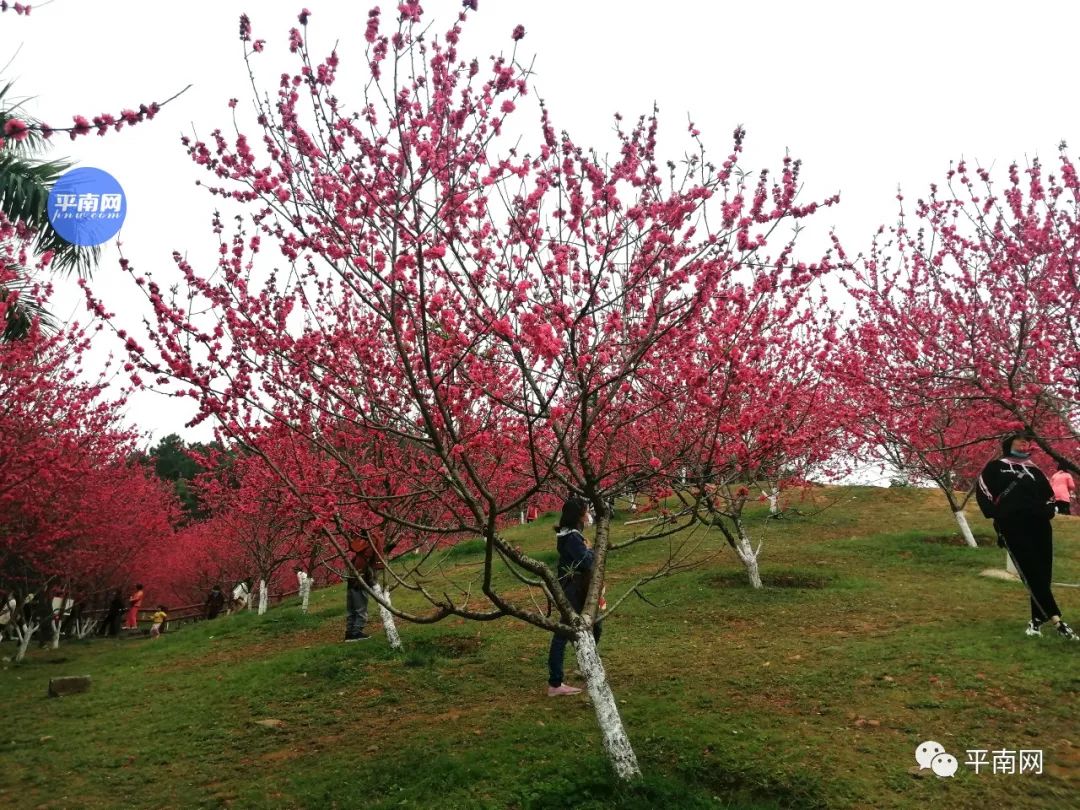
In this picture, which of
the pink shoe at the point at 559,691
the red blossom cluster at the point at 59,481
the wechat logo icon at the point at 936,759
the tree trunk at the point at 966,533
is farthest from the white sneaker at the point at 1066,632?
the red blossom cluster at the point at 59,481

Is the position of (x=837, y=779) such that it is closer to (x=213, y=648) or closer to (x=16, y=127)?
(x=16, y=127)

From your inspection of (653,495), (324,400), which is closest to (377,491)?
(324,400)

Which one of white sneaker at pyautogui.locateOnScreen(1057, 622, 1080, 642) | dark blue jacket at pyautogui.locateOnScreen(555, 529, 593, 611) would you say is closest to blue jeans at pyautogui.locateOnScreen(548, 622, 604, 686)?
dark blue jacket at pyautogui.locateOnScreen(555, 529, 593, 611)

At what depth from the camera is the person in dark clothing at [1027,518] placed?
280 inches

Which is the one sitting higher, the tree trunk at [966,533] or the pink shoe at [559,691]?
the tree trunk at [966,533]

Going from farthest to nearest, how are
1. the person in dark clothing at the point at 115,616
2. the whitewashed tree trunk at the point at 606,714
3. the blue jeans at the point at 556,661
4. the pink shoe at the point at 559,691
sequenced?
the person in dark clothing at the point at 115,616 < the pink shoe at the point at 559,691 < the blue jeans at the point at 556,661 < the whitewashed tree trunk at the point at 606,714

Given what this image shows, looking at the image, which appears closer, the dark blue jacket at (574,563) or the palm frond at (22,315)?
the dark blue jacket at (574,563)

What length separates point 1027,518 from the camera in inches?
281

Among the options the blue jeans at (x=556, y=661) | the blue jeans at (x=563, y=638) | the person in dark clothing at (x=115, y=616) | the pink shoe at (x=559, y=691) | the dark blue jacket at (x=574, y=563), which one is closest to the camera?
the dark blue jacket at (x=574, y=563)

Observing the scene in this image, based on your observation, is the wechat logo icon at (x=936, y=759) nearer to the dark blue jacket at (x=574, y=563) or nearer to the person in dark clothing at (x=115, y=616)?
the dark blue jacket at (x=574, y=563)

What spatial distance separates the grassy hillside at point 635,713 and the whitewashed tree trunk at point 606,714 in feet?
0.52

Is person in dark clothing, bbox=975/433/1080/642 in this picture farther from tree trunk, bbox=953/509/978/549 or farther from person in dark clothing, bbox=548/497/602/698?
tree trunk, bbox=953/509/978/549

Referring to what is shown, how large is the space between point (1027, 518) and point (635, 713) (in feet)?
15.9

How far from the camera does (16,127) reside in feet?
9.55
